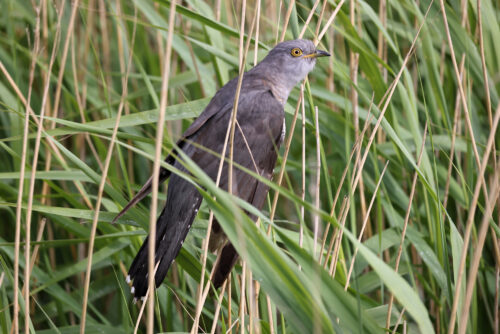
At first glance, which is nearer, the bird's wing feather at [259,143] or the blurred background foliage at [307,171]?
the blurred background foliage at [307,171]

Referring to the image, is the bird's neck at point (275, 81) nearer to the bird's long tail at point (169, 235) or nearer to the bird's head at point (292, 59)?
the bird's head at point (292, 59)

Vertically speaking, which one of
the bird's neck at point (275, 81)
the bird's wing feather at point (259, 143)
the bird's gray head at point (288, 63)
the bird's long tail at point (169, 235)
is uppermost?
the bird's gray head at point (288, 63)

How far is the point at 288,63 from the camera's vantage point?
1793 millimetres

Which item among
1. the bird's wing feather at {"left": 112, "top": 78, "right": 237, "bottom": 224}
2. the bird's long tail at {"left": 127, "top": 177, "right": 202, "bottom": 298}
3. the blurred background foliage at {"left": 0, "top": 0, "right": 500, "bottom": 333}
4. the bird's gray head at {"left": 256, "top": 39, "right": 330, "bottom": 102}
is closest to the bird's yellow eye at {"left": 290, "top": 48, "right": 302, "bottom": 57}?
the bird's gray head at {"left": 256, "top": 39, "right": 330, "bottom": 102}

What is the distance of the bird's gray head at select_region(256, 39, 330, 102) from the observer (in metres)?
1.77

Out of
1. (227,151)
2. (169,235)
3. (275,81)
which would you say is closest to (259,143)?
(227,151)

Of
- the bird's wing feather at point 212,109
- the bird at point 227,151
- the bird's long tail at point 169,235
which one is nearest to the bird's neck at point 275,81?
the bird at point 227,151

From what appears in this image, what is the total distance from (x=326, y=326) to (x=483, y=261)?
1.03m

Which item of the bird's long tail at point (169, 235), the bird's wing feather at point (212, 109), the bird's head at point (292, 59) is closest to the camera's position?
the bird's long tail at point (169, 235)

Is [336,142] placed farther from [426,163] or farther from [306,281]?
[306,281]

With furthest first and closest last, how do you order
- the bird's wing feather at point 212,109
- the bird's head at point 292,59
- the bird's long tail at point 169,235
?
the bird's head at point 292,59 < the bird's wing feather at point 212,109 < the bird's long tail at point 169,235

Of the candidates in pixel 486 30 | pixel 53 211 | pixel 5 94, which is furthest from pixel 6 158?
pixel 486 30

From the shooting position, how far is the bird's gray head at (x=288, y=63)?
5.82ft

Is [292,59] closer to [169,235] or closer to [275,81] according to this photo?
[275,81]
